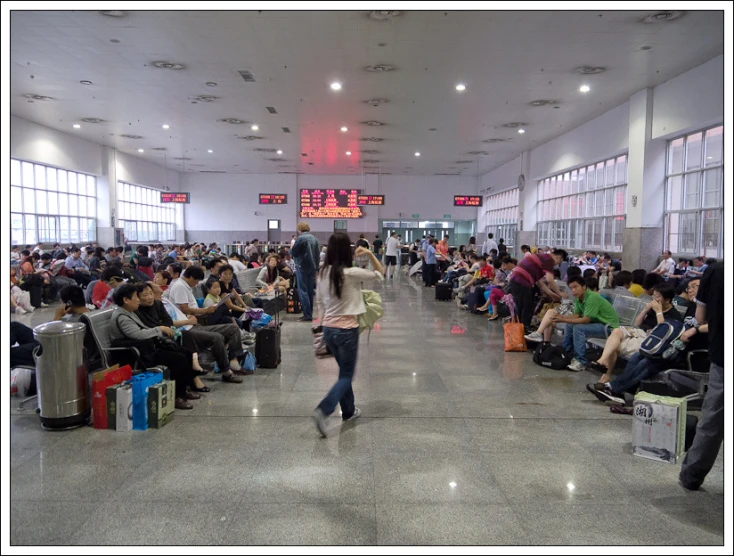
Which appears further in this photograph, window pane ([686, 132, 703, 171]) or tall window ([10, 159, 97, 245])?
tall window ([10, 159, 97, 245])

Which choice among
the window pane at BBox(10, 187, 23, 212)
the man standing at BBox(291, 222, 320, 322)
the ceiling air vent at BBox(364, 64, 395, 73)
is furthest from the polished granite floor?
the window pane at BBox(10, 187, 23, 212)

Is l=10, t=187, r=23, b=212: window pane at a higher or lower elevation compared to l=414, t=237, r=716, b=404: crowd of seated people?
higher

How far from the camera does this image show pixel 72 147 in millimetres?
21859

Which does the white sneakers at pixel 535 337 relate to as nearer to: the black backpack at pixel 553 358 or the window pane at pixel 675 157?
the black backpack at pixel 553 358

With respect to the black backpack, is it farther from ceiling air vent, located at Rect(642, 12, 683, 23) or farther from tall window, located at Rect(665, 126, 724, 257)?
tall window, located at Rect(665, 126, 724, 257)

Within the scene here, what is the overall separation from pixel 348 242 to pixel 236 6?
92.2 inches

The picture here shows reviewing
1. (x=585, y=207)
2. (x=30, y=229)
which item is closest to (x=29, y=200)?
(x=30, y=229)

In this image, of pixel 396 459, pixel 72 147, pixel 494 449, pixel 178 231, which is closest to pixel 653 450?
pixel 494 449

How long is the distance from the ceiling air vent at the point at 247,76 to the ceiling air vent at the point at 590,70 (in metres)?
7.46

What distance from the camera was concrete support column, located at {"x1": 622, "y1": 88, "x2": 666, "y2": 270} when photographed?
1384cm

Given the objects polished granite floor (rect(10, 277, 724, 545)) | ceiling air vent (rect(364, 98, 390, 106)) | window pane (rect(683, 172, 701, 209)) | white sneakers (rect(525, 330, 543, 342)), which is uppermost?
ceiling air vent (rect(364, 98, 390, 106))

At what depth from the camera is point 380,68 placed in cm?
1218

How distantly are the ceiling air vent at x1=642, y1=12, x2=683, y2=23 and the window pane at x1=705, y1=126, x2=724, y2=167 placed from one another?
4.21 meters

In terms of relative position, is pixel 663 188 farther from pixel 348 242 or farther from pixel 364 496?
pixel 364 496
